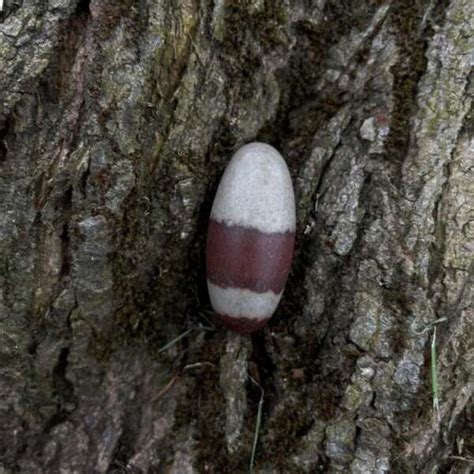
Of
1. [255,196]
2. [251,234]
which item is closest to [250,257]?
[251,234]

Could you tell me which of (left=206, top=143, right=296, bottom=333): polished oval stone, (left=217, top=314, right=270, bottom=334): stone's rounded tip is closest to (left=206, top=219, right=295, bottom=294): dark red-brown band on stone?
(left=206, top=143, right=296, bottom=333): polished oval stone

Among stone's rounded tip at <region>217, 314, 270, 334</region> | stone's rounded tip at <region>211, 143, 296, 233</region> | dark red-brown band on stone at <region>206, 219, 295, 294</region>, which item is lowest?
stone's rounded tip at <region>217, 314, 270, 334</region>

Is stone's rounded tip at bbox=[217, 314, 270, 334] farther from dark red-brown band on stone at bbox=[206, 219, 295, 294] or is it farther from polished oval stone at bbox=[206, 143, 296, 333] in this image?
dark red-brown band on stone at bbox=[206, 219, 295, 294]

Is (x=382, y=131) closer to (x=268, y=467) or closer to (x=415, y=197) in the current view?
(x=415, y=197)

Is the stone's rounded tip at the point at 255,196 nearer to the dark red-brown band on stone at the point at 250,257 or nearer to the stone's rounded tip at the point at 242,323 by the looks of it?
the dark red-brown band on stone at the point at 250,257

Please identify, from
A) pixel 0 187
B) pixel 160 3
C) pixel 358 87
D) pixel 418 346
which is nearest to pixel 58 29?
pixel 160 3

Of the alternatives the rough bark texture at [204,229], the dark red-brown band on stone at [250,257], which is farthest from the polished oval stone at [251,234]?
the rough bark texture at [204,229]

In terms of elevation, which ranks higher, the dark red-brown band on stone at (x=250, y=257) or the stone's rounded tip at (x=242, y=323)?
the dark red-brown band on stone at (x=250, y=257)
